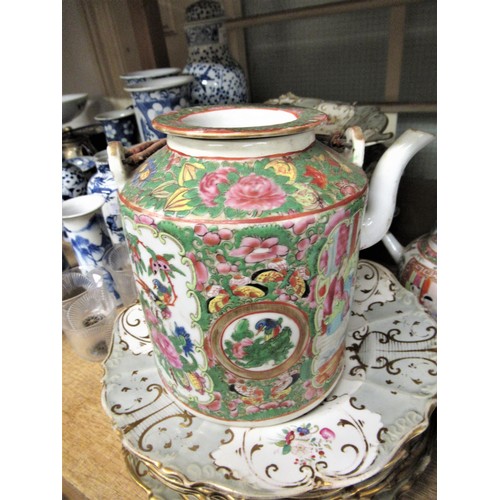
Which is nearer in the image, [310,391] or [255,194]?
[255,194]

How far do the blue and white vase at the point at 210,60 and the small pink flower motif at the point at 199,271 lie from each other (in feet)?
1.79

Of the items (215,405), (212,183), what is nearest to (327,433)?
(215,405)

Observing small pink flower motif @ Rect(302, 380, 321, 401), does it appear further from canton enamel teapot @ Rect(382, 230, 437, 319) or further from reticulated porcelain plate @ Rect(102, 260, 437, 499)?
canton enamel teapot @ Rect(382, 230, 437, 319)

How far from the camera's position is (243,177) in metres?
0.45

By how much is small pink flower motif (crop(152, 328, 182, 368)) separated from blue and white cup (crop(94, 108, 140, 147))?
0.57m

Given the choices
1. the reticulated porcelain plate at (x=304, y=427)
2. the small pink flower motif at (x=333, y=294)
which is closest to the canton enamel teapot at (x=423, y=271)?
the reticulated porcelain plate at (x=304, y=427)

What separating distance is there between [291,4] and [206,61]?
23 centimetres

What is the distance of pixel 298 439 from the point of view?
553 millimetres

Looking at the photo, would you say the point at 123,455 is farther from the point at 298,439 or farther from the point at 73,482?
the point at 298,439

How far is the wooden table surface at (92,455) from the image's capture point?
59cm

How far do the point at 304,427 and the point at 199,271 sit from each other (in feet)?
0.97

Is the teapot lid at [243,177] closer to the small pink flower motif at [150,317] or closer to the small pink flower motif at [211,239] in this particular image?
the small pink flower motif at [211,239]

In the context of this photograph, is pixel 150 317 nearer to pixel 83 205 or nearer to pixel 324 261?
pixel 324 261

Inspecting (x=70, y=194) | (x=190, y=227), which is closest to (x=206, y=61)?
(x=70, y=194)
